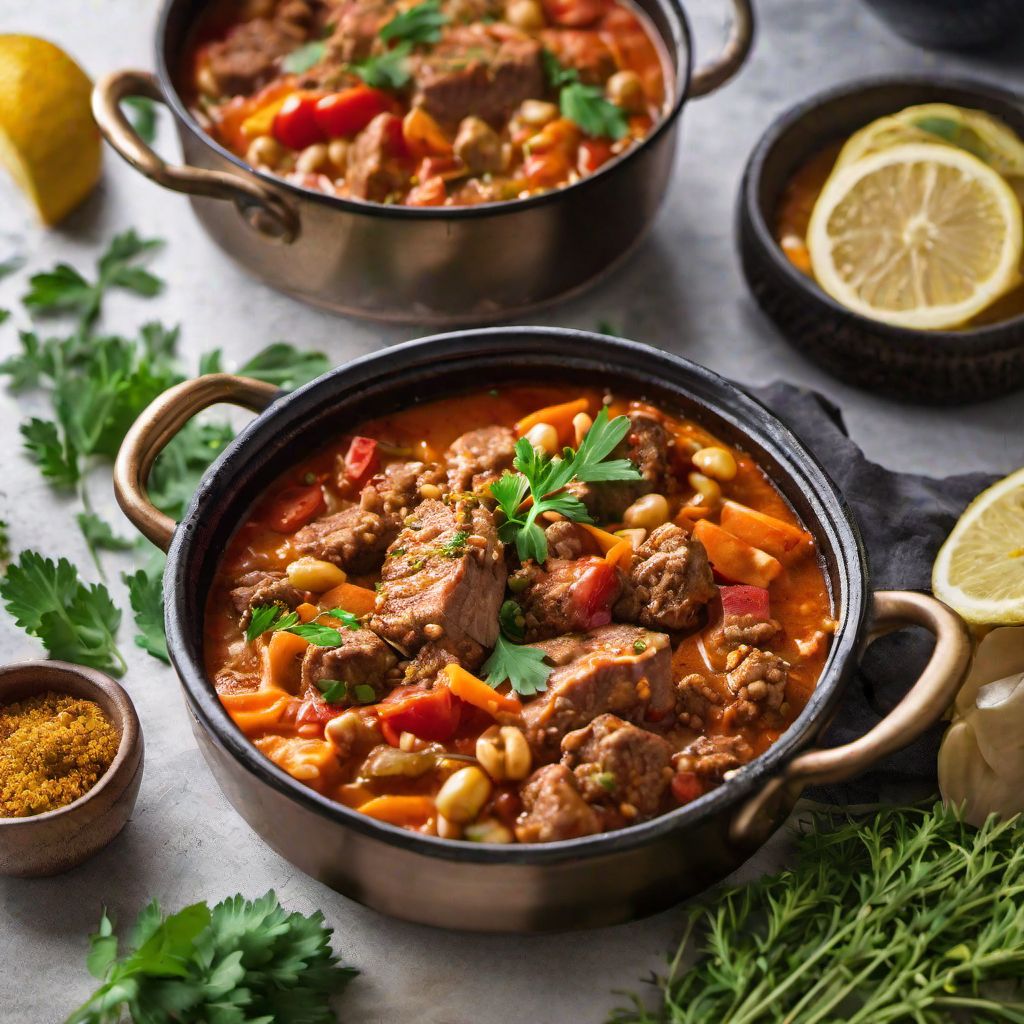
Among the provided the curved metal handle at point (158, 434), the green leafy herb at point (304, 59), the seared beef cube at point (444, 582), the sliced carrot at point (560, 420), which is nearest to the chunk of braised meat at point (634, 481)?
the sliced carrot at point (560, 420)

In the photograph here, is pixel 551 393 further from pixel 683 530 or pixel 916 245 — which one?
pixel 916 245

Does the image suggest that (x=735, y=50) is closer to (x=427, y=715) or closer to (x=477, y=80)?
(x=477, y=80)

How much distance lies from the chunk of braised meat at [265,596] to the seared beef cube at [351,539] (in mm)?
131

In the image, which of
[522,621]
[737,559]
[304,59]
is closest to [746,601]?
[737,559]

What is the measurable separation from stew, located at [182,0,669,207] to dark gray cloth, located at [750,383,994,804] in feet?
4.24

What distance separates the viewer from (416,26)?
5453 millimetres

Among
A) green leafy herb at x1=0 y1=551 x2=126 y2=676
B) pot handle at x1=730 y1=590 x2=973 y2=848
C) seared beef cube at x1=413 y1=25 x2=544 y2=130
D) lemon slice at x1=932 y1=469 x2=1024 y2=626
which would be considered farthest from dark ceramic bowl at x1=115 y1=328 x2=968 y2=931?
seared beef cube at x1=413 y1=25 x2=544 y2=130

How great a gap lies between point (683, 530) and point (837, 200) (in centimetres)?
180

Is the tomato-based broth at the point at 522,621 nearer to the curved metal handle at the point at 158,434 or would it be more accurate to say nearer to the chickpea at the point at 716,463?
the chickpea at the point at 716,463

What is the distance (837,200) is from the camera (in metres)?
5.06

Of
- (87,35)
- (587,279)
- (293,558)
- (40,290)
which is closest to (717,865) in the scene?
(293,558)

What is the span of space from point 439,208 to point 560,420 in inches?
35.8

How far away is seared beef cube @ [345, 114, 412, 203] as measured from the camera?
16.5 feet

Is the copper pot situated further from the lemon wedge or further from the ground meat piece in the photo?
the ground meat piece
